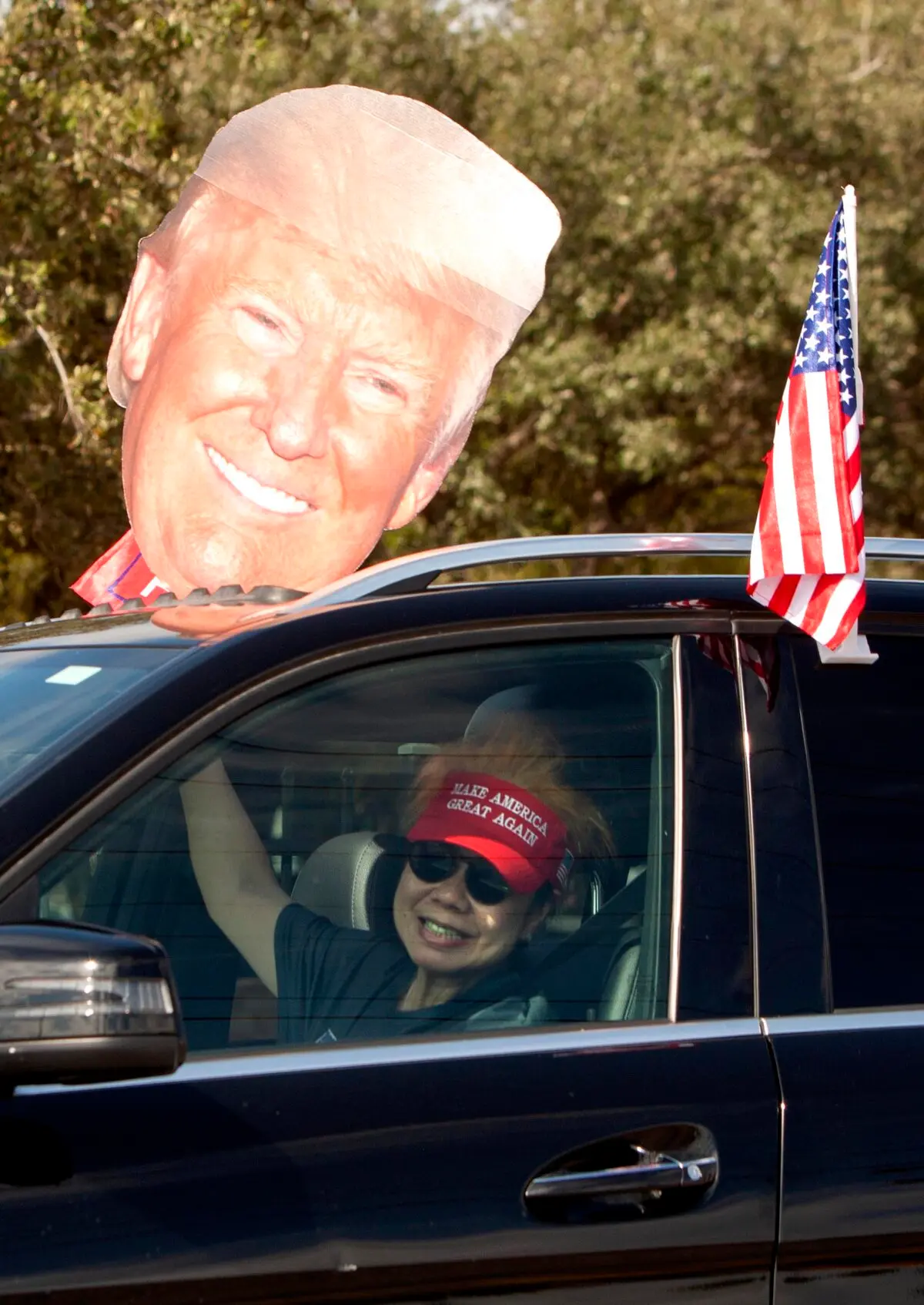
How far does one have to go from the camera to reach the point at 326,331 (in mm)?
4320

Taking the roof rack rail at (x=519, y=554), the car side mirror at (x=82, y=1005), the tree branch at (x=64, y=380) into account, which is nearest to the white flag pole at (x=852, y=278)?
the roof rack rail at (x=519, y=554)

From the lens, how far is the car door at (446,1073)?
2.01 meters

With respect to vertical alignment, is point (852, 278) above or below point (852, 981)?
above

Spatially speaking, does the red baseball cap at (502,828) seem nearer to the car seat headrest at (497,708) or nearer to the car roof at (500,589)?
the car seat headrest at (497,708)

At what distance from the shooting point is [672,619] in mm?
2438

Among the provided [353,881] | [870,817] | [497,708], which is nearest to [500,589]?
[497,708]

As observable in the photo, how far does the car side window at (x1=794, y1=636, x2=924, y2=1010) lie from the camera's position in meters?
2.34

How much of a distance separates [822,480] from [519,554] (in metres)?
0.47

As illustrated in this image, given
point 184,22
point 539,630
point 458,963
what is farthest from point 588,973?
point 184,22

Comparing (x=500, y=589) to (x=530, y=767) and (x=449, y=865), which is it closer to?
(x=530, y=767)

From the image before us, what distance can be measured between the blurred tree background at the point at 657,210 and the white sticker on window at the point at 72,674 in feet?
39.4

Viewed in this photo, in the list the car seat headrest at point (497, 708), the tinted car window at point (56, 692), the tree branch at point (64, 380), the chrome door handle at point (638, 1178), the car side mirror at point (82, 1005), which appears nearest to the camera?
the car side mirror at point (82, 1005)

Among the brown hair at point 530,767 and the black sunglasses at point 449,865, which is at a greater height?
the brown hair at point 530,767

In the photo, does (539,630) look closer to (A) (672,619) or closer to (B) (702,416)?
(A) (672,619)
